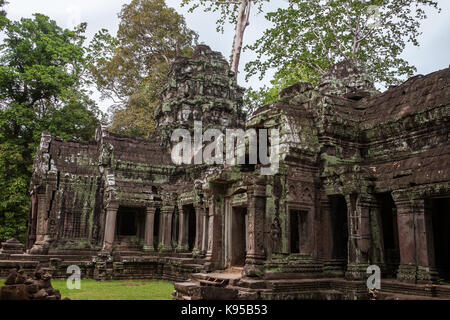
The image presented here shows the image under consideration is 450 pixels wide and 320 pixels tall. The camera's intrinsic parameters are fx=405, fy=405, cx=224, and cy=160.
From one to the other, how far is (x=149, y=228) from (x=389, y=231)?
10.6 meters

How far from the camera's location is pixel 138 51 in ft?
100

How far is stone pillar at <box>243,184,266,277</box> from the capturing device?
915 cm

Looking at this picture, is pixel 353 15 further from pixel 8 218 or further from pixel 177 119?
pixel 8 218

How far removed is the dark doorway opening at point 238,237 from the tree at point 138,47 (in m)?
18.6

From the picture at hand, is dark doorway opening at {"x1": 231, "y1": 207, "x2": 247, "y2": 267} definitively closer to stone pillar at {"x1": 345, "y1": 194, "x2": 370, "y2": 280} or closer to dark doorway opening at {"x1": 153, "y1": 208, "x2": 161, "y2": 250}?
stone pillar at {"x1": 345, "y1": 194, "x2": 370, "y2": 280}

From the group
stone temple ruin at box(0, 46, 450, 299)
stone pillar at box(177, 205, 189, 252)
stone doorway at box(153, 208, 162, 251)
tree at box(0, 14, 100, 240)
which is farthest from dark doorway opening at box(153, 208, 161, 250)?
tree at box(0, 14, 100, 240)

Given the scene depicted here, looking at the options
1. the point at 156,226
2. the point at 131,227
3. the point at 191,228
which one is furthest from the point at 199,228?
the point at 131,227

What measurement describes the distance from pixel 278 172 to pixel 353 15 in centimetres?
1486

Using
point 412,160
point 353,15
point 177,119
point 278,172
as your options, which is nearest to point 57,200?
point 177,119

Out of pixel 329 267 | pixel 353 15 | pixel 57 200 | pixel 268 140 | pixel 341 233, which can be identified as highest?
pixel 353 15

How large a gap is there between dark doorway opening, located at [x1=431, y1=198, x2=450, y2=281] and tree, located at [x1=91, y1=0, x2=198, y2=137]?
21953 millimetres

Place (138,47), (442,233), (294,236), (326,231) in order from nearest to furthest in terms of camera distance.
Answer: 1. (442,233)
2. (326,231)
3. (294,236)
4. (138,47)

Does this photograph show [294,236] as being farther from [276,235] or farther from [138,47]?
[138,47]

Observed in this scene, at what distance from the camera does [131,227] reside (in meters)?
19.5
